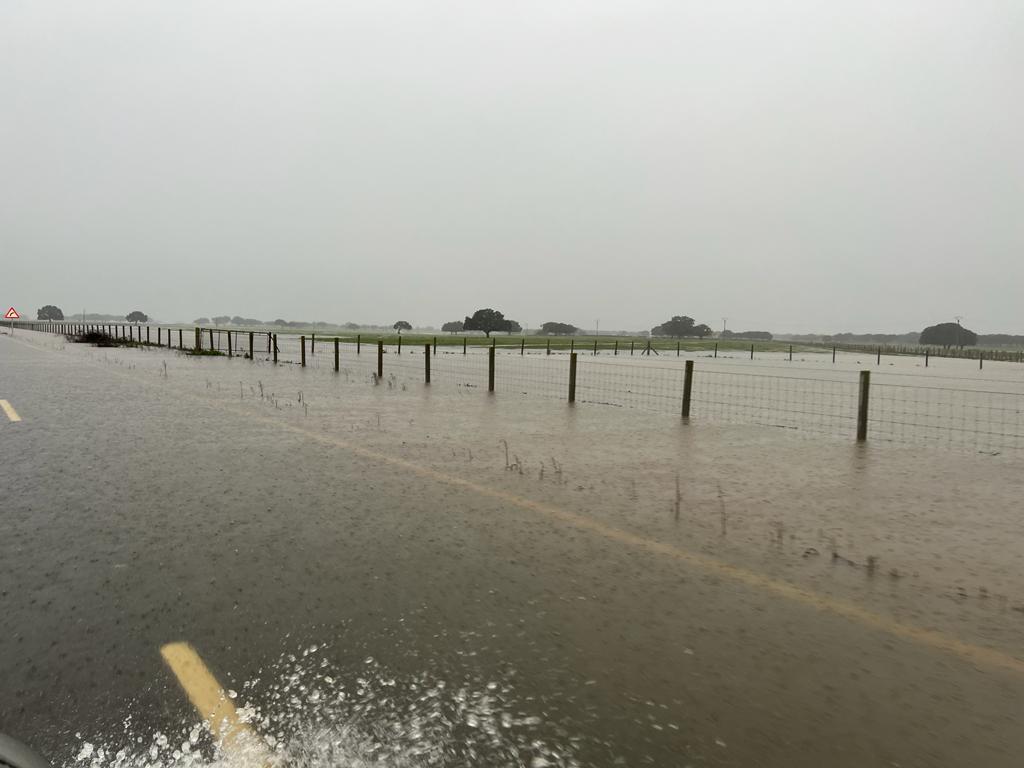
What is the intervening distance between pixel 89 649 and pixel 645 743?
2.76 meters

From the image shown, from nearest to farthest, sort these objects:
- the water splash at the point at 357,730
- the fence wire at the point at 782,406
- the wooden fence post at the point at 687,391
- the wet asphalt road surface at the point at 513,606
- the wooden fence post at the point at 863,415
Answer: the water splash at the point at 357,730, the wet asphalt road surface at the point at 513,606, the wooden fence post at the point at 863,415, the wooden fence post at the point at 687,391, the fence wire at the point at 782,406

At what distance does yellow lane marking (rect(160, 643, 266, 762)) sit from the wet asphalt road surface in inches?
2.5

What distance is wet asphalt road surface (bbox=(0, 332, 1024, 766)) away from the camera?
112 inches

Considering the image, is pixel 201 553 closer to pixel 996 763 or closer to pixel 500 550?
pixel 500 550

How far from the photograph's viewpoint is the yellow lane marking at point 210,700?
2695mm

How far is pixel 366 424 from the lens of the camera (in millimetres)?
12344

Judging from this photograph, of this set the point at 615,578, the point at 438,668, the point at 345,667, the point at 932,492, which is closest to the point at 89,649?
the point at 345,667

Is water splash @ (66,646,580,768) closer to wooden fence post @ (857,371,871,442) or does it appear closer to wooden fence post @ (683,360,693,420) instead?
wooden fence post @ (857,371,871,442)

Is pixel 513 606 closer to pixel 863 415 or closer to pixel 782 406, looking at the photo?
pixel 863 415

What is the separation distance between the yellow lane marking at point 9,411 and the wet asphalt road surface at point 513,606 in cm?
340

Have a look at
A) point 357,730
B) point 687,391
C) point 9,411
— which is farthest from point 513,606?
point 9,411

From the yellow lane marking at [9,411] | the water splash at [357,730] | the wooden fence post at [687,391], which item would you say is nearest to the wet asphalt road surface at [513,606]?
the water splash at [357,730]

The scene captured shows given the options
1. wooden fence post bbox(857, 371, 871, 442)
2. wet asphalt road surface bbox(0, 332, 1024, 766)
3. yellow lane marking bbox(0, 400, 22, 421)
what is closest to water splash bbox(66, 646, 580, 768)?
wet asphalt road surface bbox(0, 332, 1024, 766)

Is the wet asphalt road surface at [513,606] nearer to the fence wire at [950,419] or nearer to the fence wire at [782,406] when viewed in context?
the fence wire at [950,419]
